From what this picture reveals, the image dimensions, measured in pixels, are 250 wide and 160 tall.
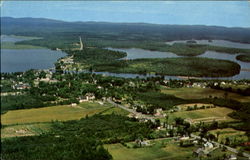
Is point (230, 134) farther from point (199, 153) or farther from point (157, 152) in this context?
point (157, 152)

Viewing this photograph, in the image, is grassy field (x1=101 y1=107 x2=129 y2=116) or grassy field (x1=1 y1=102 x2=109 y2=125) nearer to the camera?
grassy field (x1=1 y1=102 x2=109 y2=125)

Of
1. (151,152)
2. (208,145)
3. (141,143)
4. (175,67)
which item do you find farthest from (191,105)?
(175,67)

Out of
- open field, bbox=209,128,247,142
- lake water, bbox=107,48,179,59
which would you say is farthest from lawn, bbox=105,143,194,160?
lake water, bbox=107,48,179,59

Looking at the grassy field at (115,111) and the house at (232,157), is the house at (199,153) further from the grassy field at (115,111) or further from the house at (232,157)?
the grassy field at (115,111)

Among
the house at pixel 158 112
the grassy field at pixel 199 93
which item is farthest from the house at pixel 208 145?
the house at pixel 158 112

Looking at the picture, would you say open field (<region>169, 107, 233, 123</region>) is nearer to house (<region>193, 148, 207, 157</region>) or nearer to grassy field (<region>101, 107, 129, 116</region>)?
house (<region>193, 148, 207, 157</region>)

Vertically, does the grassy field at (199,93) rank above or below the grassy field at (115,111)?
above
